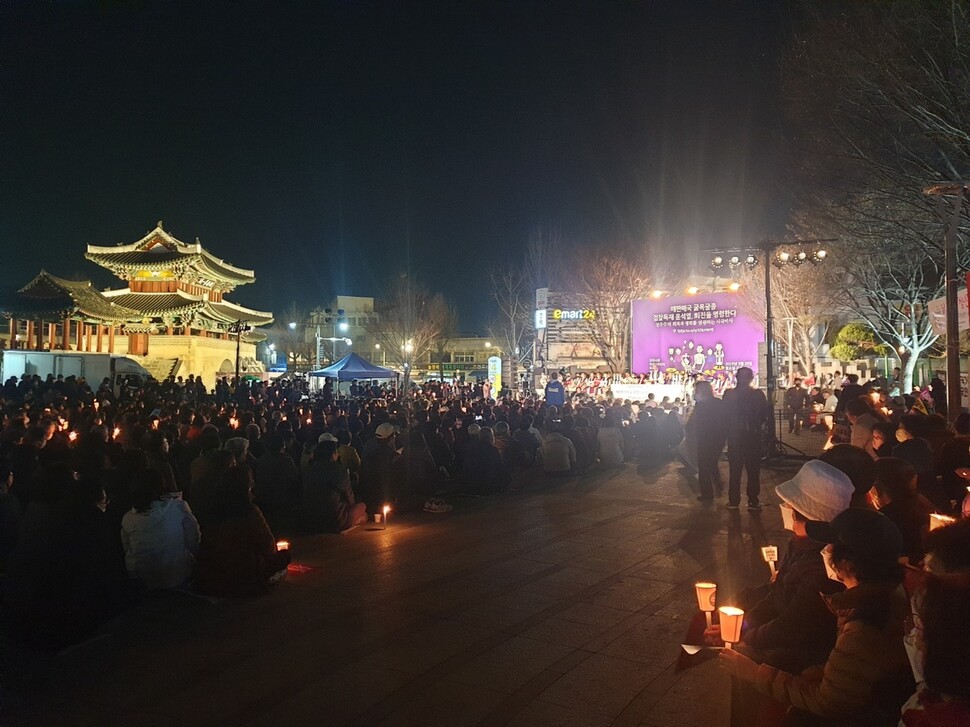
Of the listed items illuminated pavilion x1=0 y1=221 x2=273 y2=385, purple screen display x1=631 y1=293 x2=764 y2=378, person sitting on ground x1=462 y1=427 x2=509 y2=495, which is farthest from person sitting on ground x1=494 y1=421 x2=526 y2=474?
illuminated pavilion x1=0 y1=221 x2=273 y2=385

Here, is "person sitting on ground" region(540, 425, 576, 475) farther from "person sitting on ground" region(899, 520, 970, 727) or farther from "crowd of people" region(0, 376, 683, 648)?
"person sitting on ground" region(899, 520, 970, 727)

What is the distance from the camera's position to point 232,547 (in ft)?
A: 17.9

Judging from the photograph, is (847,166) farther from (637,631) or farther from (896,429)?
(637,631)

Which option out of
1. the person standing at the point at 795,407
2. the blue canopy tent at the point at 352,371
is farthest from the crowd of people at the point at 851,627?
the blue canopy tent at the point at 352,371

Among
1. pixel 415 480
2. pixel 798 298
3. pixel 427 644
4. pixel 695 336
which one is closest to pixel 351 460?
pixel 415 480

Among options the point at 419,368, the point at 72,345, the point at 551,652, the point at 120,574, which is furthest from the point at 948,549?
the point at 419,368

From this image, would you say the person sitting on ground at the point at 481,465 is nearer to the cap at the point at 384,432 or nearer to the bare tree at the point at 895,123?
the cap at the point at 384,432

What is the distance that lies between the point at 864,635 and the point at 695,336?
25260 mm

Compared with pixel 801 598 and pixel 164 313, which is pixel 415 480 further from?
pixel 164 313

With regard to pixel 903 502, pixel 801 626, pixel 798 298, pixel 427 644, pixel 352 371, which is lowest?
pixel 427 644

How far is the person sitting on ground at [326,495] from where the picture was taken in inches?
306

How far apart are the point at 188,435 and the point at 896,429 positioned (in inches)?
350

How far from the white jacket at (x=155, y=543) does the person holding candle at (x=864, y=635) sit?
4664 millimetres

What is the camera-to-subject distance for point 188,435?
9719 mm
